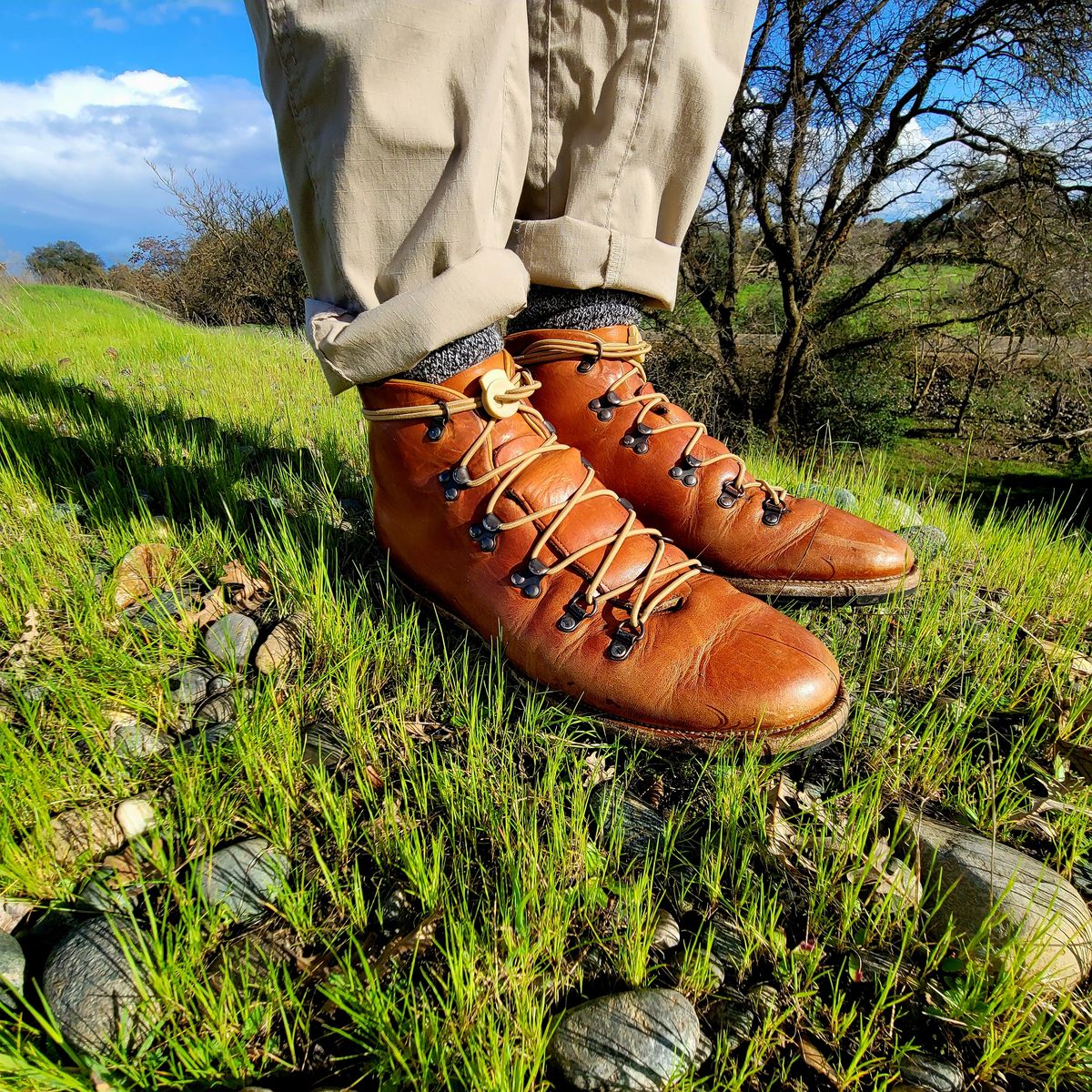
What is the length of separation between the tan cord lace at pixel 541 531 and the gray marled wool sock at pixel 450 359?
1.5 inches

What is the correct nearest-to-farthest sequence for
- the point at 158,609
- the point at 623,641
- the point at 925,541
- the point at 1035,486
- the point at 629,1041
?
the point at 629,1041, the point at 623,641, the point at 158,609, the point at 925,541, the point at 1035,486

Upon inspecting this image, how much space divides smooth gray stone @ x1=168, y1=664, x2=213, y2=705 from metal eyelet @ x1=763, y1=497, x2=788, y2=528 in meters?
0.96

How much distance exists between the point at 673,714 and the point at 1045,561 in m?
1.30

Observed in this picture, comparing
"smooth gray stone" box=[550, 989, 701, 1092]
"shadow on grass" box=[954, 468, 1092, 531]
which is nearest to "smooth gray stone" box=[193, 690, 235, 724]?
"smooth gray stone" box=[550, 989, 701, 1092]

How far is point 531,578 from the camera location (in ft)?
3.34

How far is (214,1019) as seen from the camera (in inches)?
23.4

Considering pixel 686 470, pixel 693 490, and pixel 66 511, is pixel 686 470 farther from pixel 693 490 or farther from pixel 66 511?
pixel 66 511

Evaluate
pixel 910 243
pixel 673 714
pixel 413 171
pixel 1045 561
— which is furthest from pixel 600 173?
pixel 910 243

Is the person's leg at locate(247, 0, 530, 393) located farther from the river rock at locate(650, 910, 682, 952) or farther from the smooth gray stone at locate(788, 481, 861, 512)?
the smooth gray stone at locate(788, 481, 861, 512)

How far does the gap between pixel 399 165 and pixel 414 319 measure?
0.20 m

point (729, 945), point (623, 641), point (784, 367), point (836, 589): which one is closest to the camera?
point (729, 945)

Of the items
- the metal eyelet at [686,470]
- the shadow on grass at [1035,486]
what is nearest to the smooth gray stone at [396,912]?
the metal eyelet at [686,470]

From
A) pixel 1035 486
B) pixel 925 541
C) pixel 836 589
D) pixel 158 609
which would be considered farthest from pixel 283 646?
pixel 1035 486

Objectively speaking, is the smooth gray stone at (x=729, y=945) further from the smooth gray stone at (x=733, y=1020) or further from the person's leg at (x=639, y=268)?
the person's leg at (x=639, y=268)
